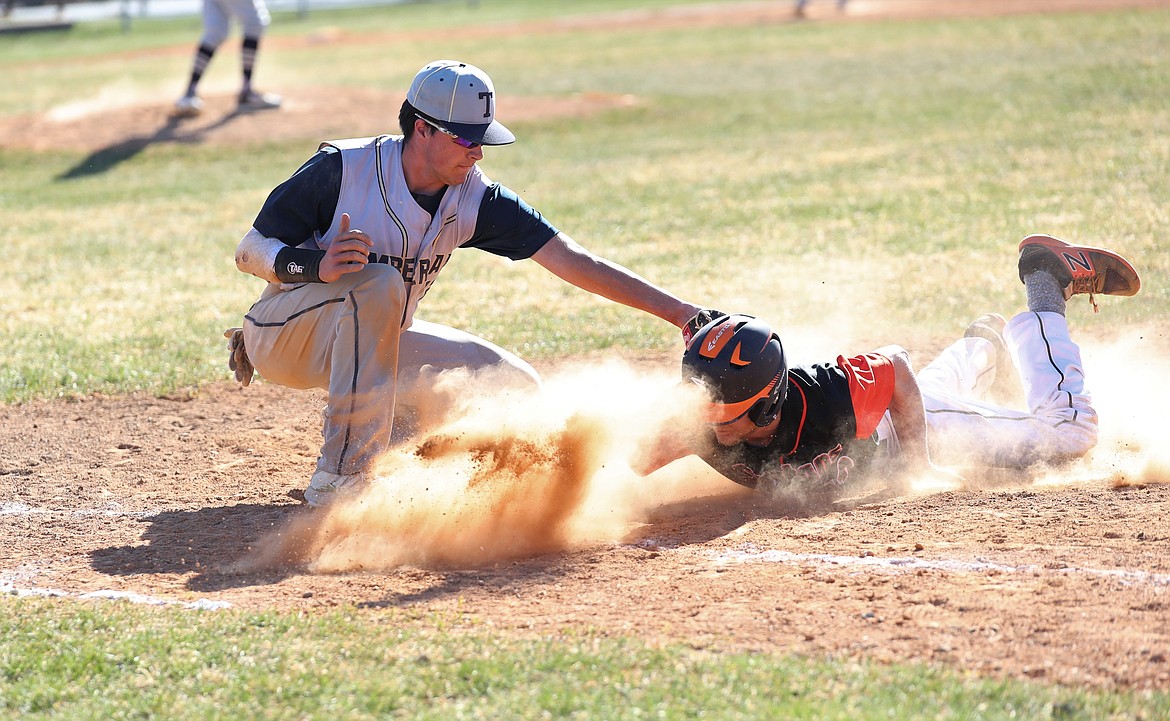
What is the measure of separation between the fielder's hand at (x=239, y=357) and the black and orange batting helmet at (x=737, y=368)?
2.10 meters

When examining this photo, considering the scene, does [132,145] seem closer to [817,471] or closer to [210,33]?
[210,33]

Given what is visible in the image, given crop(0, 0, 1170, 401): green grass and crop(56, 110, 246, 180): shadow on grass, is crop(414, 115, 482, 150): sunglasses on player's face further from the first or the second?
crop(56, 110, 246, 180): shadow on grass

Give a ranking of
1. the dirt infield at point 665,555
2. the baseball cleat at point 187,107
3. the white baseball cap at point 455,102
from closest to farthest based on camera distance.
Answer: the dirt infield at point 665,555, the white baseball cap at point 455,102, the baseball cleat at point 187,107

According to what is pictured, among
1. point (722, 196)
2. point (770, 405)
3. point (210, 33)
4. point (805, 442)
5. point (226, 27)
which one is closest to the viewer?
point (770, 405)

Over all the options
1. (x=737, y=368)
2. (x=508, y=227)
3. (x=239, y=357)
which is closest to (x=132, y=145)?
(x=239, y=357)

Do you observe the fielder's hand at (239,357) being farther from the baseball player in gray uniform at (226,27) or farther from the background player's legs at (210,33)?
the background player's legs at (210,33)

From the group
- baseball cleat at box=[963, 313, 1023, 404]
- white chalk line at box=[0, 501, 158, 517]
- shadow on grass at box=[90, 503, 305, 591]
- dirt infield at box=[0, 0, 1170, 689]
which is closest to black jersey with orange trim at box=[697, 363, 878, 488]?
dirt infield at box=[0, 0, 1170, 689]

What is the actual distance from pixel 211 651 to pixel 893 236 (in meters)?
7.54

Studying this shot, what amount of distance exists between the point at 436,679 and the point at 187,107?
15324 millimetres

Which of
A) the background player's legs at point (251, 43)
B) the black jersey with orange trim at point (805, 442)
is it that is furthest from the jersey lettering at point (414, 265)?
the background player's legs at point (251, 43)

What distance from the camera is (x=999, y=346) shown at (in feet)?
19.3

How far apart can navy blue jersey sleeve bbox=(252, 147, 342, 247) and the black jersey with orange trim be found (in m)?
1.78

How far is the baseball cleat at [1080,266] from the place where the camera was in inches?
228

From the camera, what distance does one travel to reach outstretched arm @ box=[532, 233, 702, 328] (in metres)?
5.13
